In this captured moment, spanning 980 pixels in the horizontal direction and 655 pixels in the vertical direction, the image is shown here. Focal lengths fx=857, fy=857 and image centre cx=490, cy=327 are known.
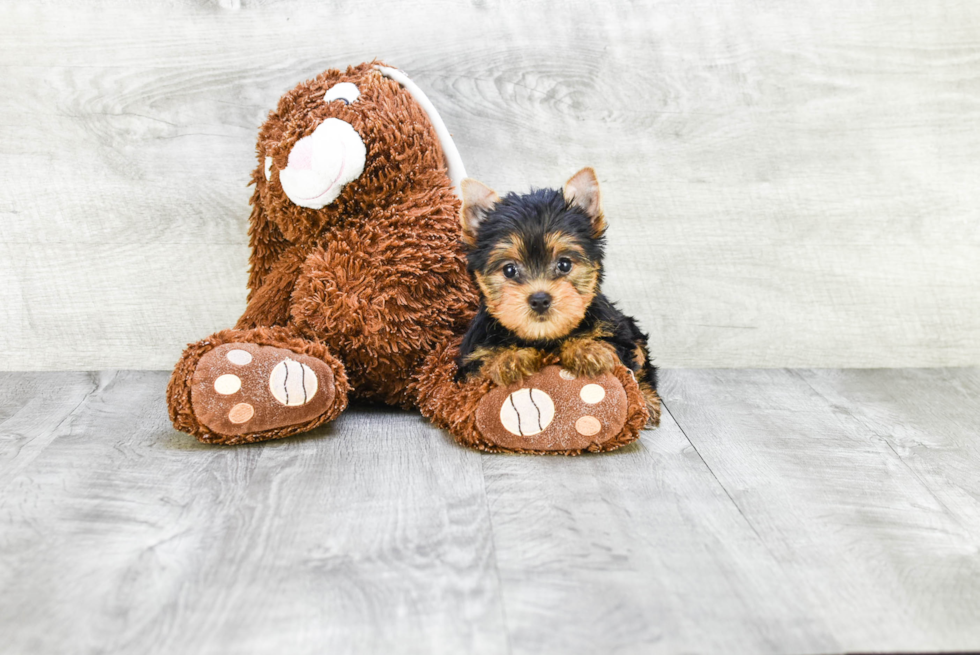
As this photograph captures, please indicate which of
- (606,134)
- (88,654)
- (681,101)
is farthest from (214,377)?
(681,101)

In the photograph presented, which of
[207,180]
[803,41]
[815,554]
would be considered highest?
[803,41]

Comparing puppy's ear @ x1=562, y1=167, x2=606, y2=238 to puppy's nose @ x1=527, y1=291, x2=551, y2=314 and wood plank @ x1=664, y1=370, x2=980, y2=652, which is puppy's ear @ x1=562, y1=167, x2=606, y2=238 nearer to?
puppy's nose @ x1=527, y1=291, x2=551, y2=314

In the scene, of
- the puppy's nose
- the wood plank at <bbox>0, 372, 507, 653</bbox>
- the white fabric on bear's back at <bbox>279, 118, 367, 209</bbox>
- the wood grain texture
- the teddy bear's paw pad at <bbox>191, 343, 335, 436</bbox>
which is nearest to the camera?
the wood plank at <bbox>0, 372, 507, 653</bbox>

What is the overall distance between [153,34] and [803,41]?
56.8 inches

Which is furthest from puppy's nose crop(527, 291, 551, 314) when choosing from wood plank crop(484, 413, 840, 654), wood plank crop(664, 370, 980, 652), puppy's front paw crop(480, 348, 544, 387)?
wood plank crop(664, 370, 980, 652)

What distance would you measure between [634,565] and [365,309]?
0.70 meters

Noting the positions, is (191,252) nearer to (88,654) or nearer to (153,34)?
(153,34)

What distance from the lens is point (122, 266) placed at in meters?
1.93

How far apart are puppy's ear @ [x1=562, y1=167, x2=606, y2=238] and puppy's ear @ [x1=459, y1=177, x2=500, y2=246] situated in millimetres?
118

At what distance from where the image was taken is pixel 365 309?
152 centimetres

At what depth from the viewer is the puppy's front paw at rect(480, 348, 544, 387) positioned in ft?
4.46

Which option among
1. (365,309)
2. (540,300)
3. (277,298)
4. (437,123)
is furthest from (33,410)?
(540,300)

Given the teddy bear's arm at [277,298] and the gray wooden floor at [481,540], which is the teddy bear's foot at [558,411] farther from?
the teddy bear's arm at [277,298]

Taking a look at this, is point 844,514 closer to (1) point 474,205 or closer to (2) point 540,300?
(2) point 540,300
